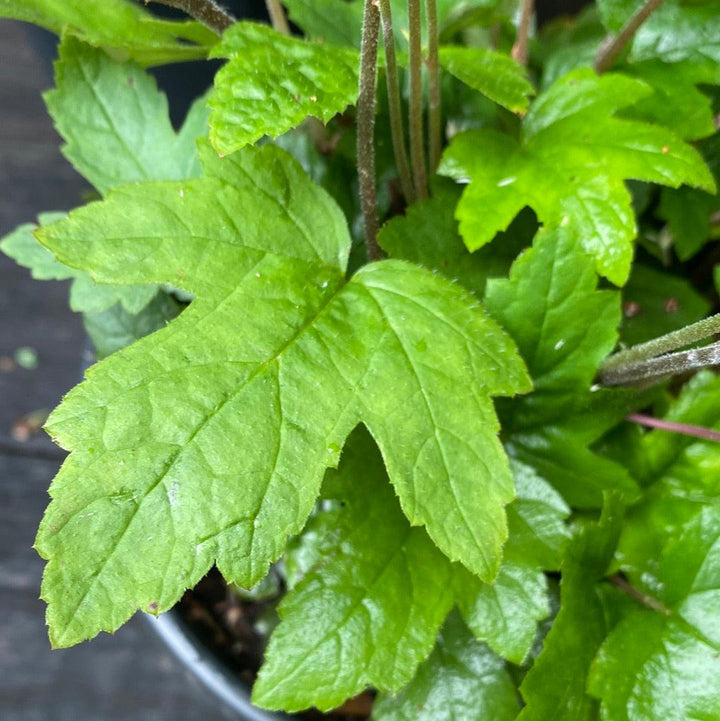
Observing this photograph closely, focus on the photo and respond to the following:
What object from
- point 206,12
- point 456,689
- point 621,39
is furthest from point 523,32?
point 456,689

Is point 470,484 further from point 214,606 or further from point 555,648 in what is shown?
A: point 214,606

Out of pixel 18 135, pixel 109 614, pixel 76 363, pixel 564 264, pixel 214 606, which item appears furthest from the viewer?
pixel 18 135

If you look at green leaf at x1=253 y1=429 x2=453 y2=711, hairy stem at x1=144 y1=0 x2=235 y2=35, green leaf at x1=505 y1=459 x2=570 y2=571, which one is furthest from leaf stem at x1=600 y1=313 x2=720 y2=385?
hairy stem at x1=144 y1=0 x2=235 y2=35

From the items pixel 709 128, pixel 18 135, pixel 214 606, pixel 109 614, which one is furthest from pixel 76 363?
pixel 709 128

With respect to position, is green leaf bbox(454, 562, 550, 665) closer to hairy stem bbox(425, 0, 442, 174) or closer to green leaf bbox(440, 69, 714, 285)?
green leaf bbox(440, 69, 714, 285)

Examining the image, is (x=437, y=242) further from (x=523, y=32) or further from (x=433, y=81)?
(x=523, y=32)

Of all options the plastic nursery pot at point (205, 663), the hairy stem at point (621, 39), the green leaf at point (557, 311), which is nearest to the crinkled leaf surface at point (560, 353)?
the green leaf at point (557, 311)

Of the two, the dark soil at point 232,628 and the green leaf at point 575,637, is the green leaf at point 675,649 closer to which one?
the green leaf at point 575,637
